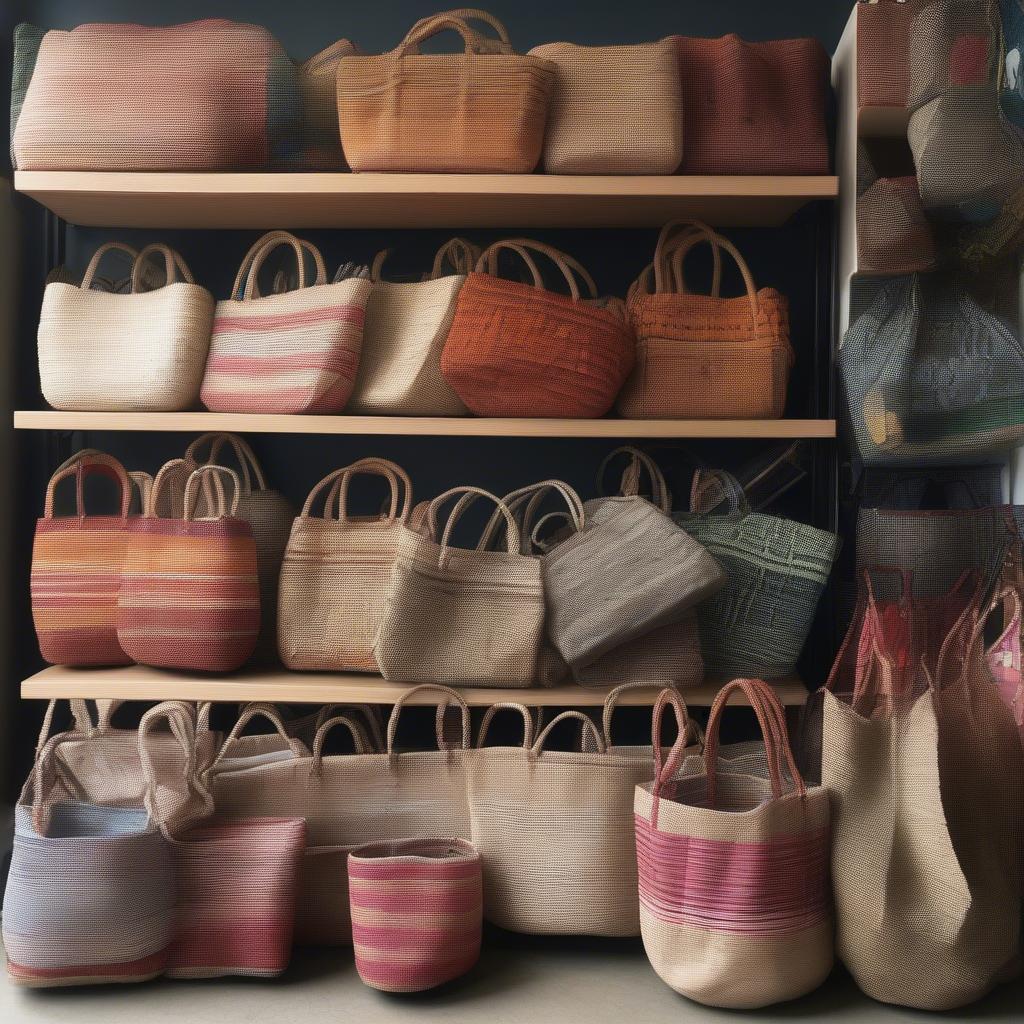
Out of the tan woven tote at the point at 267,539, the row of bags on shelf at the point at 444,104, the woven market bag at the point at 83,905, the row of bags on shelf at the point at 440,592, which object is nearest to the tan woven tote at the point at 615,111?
the row of bags on shelf at the point at 444,104

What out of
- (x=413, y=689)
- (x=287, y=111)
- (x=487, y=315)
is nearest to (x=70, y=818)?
(x=413, y=689)

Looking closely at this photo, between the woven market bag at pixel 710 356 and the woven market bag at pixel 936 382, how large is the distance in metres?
0.19

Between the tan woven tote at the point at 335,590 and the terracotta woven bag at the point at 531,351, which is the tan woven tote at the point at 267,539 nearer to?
the tan woven tote at the point at 335,590

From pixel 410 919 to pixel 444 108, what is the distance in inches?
66.5

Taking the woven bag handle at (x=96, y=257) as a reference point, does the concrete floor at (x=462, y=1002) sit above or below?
below

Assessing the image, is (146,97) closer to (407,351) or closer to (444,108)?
(444,108)

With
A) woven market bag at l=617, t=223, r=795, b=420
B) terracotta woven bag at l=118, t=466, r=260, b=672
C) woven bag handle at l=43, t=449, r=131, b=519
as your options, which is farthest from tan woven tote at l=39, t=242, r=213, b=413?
woven market bag at l=617, t=223, r=795, b=420

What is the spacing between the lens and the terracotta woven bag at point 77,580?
8.44 ft

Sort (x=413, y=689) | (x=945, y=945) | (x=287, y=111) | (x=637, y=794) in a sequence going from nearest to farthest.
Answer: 1. (x=945, y=945)
2. (x=637, y=794)
3. (x=413, y=689)
4. (x=287, y=111)

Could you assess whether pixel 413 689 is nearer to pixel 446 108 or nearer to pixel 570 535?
pixel 570 535

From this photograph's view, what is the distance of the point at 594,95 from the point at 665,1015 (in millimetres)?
1897

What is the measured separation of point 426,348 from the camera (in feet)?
8.34

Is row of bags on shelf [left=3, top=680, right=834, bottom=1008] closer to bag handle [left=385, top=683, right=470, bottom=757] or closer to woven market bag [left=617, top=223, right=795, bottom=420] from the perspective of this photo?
bag handle [left=385, top=683, right=470, bottom=757]

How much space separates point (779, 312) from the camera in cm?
256
